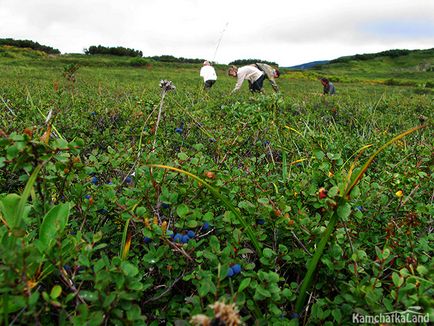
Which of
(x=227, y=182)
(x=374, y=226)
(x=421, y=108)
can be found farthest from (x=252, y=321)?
(x=421, y=108)

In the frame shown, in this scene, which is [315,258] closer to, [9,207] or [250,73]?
[9,207]

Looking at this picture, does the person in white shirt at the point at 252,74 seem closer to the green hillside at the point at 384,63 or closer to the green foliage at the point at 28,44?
the green hillside at the point at 384,63

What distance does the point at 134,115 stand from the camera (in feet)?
12.4

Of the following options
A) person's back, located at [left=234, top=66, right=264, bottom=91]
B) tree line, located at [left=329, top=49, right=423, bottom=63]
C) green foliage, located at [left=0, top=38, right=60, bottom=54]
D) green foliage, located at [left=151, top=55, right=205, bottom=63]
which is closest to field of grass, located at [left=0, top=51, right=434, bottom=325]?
person's back, located at [left=234, top=66, right=264, bottom=91]

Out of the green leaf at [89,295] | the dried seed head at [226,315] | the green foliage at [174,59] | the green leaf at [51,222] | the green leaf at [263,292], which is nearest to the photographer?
the dried seed head at [226,315]

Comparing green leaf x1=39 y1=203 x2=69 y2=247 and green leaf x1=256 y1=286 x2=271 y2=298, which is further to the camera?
green leaf x1=39 y1=203 x2=69 y2=247

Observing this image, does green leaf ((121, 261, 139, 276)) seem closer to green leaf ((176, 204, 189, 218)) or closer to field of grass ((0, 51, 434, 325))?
field of grass ((0, 51, 434, 325))

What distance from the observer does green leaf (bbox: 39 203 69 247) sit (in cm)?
131

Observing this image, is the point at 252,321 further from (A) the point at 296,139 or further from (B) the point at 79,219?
Answer: (A) the point at 296,139

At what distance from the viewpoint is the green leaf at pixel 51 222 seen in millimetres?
1310

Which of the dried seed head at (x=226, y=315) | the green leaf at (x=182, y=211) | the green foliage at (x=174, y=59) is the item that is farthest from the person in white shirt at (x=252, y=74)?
the green foliage at (x=174, y=59)

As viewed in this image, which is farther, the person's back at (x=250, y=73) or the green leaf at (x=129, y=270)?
the person's back at (x=250, y=73)

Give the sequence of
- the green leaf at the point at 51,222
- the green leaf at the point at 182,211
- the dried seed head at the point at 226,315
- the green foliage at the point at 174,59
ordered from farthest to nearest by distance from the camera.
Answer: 1. the green foliage at the point at 174,59
2. the green leaf at the point at 182,211
3. the green leaf at the point at 51,222
4. the dried seed head at the point at 226,315

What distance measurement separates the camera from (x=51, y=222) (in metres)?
1.35
